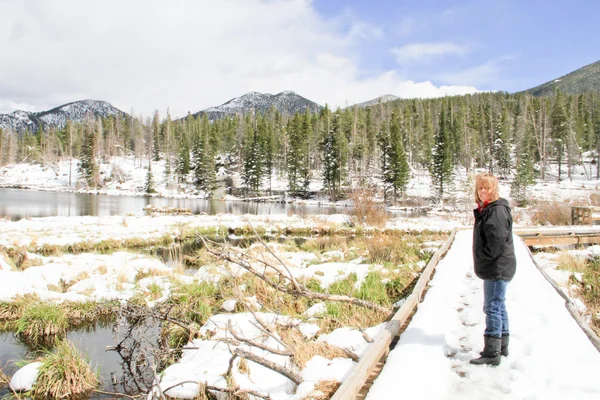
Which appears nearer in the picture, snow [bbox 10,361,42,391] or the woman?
the woman

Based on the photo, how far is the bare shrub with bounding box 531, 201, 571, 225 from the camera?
18641 millimetres

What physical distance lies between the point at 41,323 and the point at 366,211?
15925 millimetres

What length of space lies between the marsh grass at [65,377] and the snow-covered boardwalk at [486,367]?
383cm

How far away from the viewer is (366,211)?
64.5ft

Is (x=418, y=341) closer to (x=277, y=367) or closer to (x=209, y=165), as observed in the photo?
(x=277, y=367)

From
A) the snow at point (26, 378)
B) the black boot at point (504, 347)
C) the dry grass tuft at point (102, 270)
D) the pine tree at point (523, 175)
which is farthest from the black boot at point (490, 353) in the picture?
the pine tree at point (523, 175)

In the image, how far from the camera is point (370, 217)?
1944cm

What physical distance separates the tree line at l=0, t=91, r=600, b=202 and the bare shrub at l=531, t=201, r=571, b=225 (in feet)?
70.1

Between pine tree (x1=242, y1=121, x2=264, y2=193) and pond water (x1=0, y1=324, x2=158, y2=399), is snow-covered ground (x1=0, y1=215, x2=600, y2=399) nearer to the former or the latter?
pond water (x1=0, y1=324, x2=158, y2=399)

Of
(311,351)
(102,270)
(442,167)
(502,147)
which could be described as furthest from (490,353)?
(502,147)

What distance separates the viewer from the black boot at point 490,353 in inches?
121

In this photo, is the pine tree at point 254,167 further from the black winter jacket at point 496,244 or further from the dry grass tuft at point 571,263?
the black winter jacket at point 496,244

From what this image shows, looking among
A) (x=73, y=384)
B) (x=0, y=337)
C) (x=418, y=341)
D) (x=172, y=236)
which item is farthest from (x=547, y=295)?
(x=172, y=236)

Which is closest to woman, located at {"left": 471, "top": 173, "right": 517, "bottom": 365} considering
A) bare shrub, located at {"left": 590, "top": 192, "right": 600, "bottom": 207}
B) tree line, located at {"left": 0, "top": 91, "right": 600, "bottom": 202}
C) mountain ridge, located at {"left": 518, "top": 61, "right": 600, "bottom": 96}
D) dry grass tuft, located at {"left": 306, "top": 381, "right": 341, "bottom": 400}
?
dry grass tuft, located at {"left": 306, "top": 381, "right": 341, "bottom": 400}
